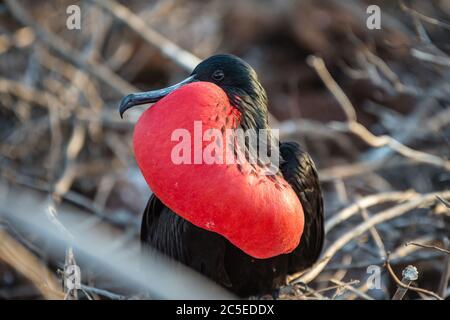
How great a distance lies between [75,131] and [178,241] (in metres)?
1.48

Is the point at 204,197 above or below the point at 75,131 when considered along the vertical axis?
below

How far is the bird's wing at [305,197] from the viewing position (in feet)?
6.57

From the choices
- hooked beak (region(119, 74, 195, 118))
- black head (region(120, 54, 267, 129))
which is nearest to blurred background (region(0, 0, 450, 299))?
hooked beak (region(119, 74, 195, 118))

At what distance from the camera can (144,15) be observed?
3.95 meters

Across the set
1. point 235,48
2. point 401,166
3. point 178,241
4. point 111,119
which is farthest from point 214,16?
point 178,241

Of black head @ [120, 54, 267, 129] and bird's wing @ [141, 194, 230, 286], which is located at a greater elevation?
black head @ [120, 54, 267, 129]

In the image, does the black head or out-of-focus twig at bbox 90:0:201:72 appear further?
out-of-focus twig at bbox 90:0:201:72

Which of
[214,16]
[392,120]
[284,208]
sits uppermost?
[214,16]

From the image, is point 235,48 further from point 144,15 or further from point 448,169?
point 448,169

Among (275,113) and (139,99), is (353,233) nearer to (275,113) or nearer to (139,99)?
(139,99)

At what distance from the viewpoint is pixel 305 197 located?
6.66 ft

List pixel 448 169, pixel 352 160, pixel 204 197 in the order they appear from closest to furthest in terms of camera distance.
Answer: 1. pixel 204 197
2. pixel 448 169
3. pixel 352 160

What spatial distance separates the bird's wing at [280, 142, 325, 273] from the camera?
2004 mm

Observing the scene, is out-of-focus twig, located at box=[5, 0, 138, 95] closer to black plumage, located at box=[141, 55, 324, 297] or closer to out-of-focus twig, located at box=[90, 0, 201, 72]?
out-of-focus twig, located at box=[90, 0, 201, 72]
